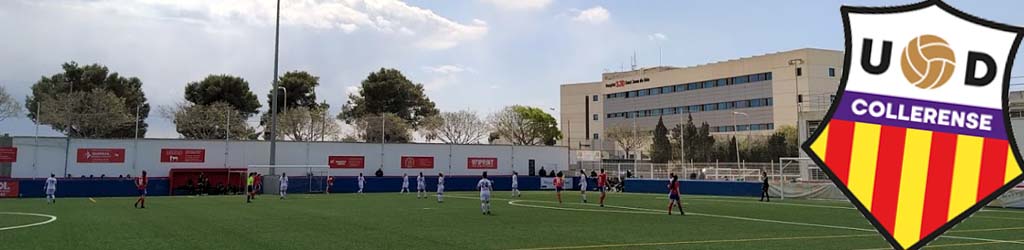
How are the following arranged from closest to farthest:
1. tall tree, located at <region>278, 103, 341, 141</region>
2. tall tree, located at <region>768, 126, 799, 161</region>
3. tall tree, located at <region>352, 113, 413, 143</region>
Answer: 1. tall tree, located at <region>352, 113, 413, 143</region>
2. tall tree, located at <region>278, 103, 341, 141</region>
3. tall tree, located at <region>768, 126, 799, 161</region>

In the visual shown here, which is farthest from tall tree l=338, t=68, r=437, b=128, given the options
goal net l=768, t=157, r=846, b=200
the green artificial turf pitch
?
the green artificial turf pitch

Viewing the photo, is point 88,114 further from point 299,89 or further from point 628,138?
point 628,138

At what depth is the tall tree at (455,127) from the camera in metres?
77.3

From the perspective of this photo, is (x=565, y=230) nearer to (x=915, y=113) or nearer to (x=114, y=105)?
(x=915, y=113)

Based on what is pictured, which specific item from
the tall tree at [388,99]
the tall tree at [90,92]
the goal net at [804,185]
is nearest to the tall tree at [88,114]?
the tall tree at [90,92]

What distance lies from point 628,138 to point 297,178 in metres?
56.5

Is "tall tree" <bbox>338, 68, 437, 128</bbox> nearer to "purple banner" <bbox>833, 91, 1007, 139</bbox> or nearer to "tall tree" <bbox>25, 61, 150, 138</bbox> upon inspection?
"tall tree" <bbox>25, 61, 150, 138</bbox>

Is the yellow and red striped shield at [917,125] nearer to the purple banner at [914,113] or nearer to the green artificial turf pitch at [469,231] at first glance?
the purple banner at [914,113]

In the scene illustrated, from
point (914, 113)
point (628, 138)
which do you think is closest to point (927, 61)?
point (914, 113)

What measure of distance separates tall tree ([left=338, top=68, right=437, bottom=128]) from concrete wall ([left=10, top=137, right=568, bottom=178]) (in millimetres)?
24409

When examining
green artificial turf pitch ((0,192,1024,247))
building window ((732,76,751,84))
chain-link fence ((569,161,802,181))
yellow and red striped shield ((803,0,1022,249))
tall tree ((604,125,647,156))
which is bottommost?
green artificial turf pitch ((0,192,1024,247))

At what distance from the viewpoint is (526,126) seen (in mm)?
99188

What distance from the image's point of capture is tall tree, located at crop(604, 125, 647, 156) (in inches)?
3829

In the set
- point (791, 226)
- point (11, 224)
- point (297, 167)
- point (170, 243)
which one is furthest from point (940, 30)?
point (297, 167)
